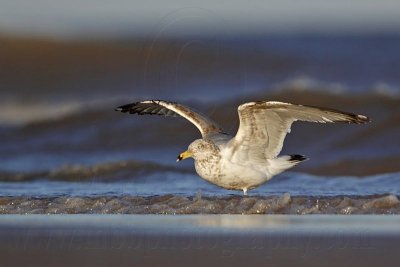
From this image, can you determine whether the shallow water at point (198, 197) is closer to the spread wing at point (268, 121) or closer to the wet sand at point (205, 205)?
the wet sand at point (205, 205)

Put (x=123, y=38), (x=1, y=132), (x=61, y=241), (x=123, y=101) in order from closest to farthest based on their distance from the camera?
(x=61, y=241), (x=1, y=132), (x=123, y=101), (x=123, y=38)

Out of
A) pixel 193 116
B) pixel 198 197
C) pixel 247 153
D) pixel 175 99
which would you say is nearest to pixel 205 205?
pixel 198 197

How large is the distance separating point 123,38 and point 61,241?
1451cm

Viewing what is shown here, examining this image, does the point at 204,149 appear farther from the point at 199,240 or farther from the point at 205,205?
the point at 199,240

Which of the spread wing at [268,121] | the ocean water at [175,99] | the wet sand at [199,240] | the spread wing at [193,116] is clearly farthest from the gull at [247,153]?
the wet sand at [199,240]

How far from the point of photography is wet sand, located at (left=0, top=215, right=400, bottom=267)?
25.1 feet

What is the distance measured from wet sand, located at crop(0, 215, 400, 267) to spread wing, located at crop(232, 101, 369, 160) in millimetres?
902

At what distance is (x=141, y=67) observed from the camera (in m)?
21.3

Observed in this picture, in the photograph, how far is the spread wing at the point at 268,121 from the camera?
10.4m

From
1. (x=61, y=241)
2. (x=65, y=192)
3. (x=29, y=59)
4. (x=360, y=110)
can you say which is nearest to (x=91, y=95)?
(x=29, y=59)

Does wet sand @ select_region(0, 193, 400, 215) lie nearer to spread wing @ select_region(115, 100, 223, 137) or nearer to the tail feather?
the tail feather

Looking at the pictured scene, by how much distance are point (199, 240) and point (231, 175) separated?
272 cm

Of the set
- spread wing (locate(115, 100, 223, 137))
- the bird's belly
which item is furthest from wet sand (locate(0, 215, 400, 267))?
spread wing (locate(115, 100, 223, 137))

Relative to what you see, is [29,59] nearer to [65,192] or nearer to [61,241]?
[65,192]
